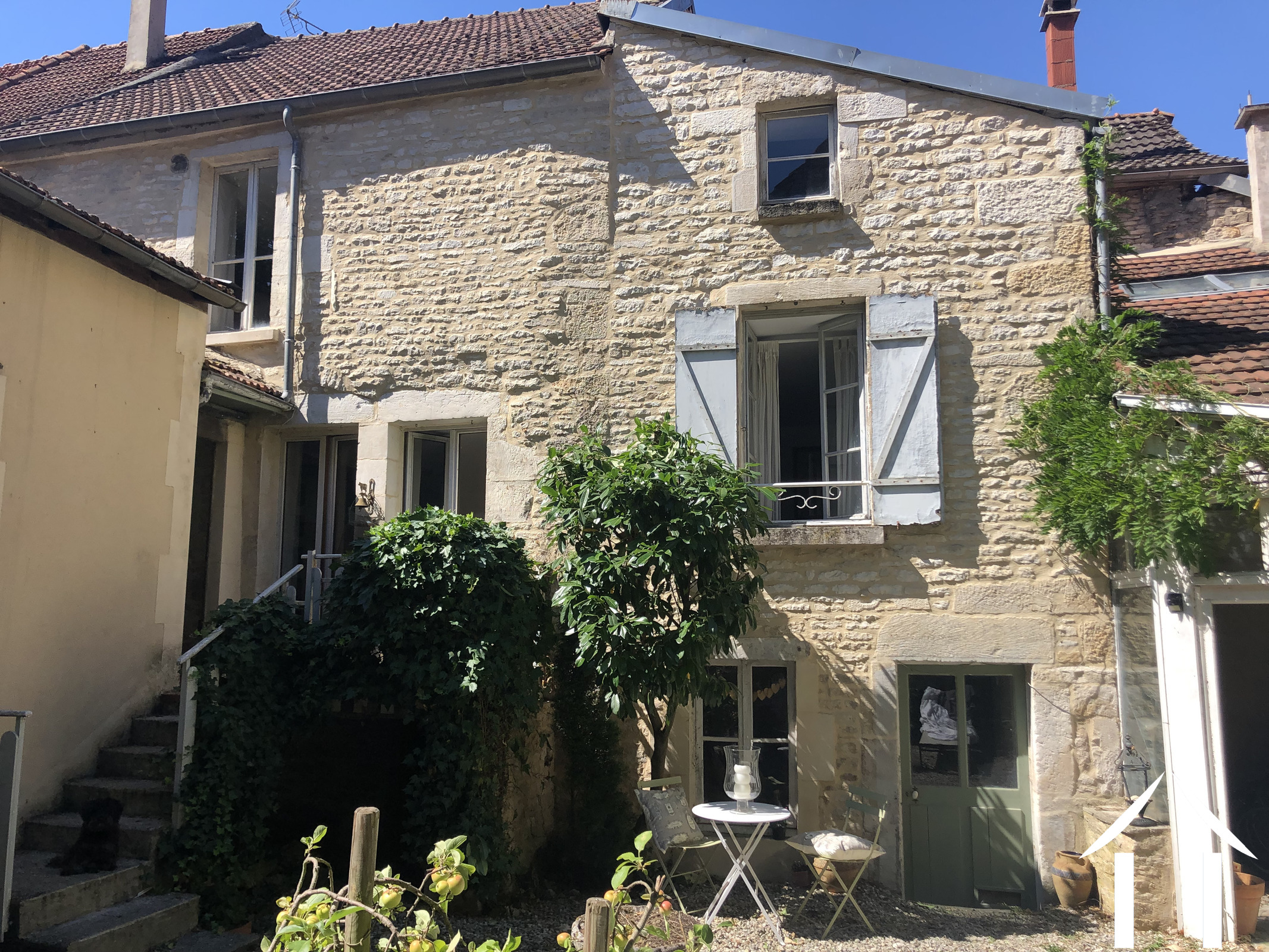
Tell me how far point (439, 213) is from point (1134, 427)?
5.19m

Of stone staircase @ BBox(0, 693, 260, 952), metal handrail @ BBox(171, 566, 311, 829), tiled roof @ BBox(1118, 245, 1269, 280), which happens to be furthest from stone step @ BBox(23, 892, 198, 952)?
tiled roof @ BBox(1118, 245, 1269, 280)

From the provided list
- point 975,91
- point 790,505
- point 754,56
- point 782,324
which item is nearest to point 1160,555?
point 790,505

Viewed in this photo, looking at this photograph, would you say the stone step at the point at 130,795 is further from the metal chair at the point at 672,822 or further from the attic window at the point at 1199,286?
the attic window at the point at 1199,286

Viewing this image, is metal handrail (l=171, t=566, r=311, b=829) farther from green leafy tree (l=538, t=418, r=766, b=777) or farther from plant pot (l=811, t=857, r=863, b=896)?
plant pot (l=811, t=857, r=863, b=896)

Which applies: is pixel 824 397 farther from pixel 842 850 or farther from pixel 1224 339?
pixel 842 850

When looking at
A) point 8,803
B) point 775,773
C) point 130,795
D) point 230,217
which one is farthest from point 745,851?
point 230,217

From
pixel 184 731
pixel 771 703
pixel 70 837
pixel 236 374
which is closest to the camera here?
pixel 70 837

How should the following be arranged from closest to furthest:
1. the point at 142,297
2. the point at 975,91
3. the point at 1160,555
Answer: the point at 1160,555 → the point at 142,297 → the point at 975,91

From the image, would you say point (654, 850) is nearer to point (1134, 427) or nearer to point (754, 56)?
point (1134, 427)

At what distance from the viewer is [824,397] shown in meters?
6.70

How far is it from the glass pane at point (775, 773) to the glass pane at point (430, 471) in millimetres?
3193

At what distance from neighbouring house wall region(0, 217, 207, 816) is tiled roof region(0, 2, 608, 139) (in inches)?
117

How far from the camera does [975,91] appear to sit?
6438 millimetres

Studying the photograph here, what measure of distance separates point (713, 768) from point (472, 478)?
321 centimetres
